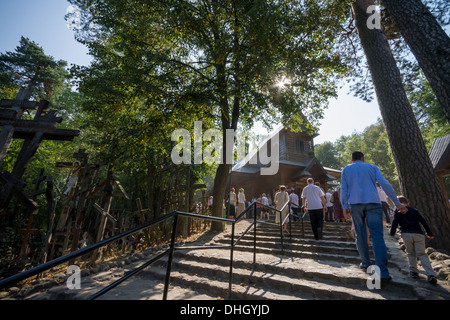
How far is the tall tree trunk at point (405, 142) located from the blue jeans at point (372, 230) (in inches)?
80.4

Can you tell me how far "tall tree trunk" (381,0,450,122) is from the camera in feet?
11.0

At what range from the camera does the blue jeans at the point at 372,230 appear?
3.32 meters

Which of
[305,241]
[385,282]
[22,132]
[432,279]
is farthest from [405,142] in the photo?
[22,132]

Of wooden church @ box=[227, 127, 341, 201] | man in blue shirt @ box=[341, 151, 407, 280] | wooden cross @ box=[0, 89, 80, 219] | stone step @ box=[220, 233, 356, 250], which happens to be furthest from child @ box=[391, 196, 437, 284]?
wooden church @ box=[227, 127, 341, 201]

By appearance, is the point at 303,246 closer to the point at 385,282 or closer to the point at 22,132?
the point at 385,282

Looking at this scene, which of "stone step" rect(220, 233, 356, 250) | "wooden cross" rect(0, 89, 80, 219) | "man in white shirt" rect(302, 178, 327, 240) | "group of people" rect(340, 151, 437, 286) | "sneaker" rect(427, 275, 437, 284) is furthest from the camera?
"man in white shirt" rect(302, 178, 327, 240)

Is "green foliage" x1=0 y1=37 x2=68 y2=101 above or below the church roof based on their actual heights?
above

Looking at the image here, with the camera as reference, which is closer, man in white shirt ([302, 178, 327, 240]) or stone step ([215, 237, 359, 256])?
stone step ([215, 237, 359, 256])

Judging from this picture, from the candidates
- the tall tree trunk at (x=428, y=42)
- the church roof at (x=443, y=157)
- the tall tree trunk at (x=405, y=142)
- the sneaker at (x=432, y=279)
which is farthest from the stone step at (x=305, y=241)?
the church roof at (x=443, y=157)

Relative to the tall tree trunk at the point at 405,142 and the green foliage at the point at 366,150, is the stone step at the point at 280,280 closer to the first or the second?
the tall tree trunk at the point at 405,142

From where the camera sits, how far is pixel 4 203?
4266 mm

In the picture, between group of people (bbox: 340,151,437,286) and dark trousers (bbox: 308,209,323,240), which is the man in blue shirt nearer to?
group of people (bbox: 340,151,437,286)

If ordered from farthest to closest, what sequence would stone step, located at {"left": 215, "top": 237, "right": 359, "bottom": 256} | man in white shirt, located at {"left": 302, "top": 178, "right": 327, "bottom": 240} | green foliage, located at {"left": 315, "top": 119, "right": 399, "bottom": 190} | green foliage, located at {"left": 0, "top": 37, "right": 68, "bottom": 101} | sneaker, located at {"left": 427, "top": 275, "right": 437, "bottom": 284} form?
green foliage, located at {"left": 315, "top": 119, "right": 399, "bottom": 190} → green foliage, located at {"left": 0, "top": 37, "right": 68, "bottom": 101} → man in white shirt, located at {"left": 302, "top": 178, "right": 327, "bottom": 240} → stone step, located at {"left": 215, "top": 237, "right": 359, "bottom": 256} → sneaker, located at {"left": 427, "top": 275, "right": 437, "bottom": 284}

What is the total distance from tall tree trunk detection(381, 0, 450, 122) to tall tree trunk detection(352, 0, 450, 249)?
1.88 m
